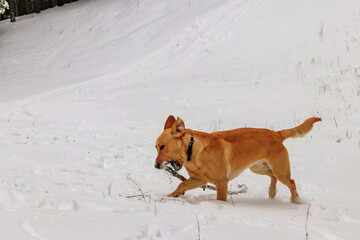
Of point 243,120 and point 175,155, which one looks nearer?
point 175,155

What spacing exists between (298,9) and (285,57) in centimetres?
498

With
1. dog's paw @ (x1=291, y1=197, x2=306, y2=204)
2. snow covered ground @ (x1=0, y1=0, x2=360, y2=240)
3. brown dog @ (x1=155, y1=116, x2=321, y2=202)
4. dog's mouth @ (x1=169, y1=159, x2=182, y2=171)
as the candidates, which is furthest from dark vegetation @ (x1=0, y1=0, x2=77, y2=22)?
dog's paw @ (x1=291, y1=197, x2=306, y2=204)

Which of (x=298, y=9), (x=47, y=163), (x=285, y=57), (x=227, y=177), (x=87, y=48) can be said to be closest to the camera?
(x=227, y=177)

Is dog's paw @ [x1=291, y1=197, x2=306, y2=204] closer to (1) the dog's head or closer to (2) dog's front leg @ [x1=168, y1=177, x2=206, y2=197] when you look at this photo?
(2) dog's front leg @ [x1=168, y1=177, x2=206, y2=197]

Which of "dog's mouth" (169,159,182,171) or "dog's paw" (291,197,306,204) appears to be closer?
"dog's mouth" (169,159,182,171)

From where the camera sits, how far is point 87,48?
67.6 feet

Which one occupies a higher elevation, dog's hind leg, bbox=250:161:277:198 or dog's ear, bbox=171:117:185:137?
dog's ear, bbox=171:117:185:137

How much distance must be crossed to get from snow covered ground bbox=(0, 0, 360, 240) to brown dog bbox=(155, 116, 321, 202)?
0.31 meters

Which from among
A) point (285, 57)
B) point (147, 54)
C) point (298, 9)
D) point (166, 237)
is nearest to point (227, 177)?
point (166, 237)

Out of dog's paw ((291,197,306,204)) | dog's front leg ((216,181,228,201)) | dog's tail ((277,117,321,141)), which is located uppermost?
dog's tail ((277,117,321,141))

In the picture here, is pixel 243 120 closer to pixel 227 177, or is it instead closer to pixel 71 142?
pixel 71 142

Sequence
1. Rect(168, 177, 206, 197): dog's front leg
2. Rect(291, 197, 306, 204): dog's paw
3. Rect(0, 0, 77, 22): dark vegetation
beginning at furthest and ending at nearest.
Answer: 1. Rect(0, 0, 77, 22): dark vegetation
2. Rect(291, 197, 306, 204): dog's paw
3. Rect(168, 177, 206, 197): dog's front leg

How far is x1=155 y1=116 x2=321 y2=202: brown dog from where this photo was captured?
4223 millimetres

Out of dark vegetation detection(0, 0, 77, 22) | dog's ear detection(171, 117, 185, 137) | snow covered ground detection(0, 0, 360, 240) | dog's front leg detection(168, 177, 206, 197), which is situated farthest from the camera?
dark vegetation detection(0, 0, 77, 22)
